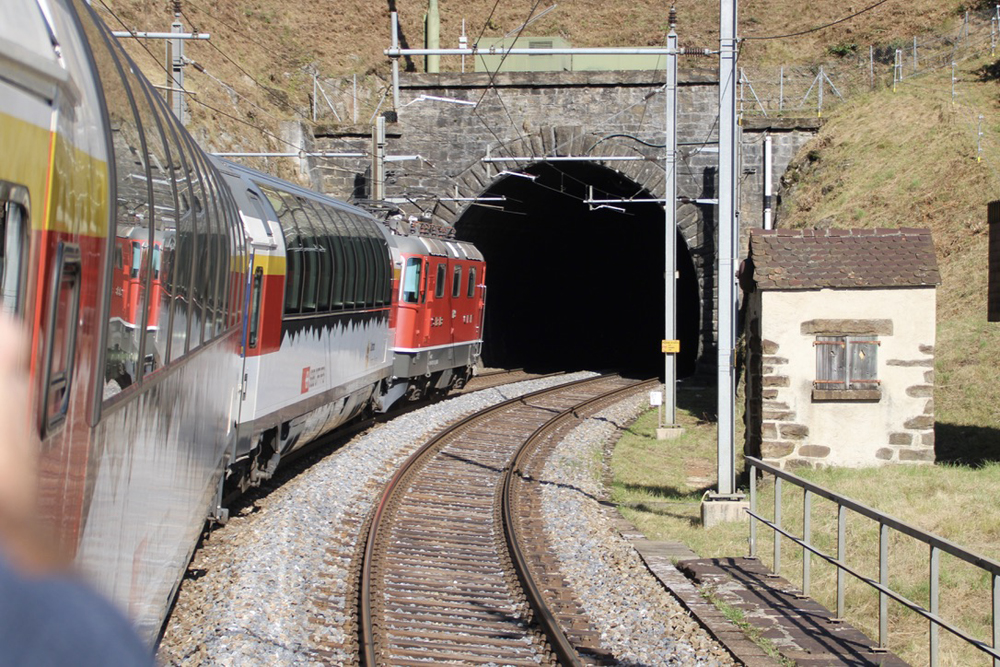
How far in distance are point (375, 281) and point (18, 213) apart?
14.1 meters

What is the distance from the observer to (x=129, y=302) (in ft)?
11.7

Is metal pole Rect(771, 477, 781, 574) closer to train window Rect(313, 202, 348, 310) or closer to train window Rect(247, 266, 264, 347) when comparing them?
train window Rect(247, 266, 264, 347)

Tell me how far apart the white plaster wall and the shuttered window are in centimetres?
9

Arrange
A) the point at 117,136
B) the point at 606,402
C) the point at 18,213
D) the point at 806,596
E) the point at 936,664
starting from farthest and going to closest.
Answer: the point at 606,402 < the point at 806,596 < the point at 936,664 < the point at 117,136 < the point at 18,213

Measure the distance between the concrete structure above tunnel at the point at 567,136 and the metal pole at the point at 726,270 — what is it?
17.2 m

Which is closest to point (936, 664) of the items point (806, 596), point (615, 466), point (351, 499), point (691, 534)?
point (806, 596)

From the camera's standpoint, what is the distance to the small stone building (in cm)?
1338

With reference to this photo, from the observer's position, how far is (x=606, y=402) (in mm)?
24203

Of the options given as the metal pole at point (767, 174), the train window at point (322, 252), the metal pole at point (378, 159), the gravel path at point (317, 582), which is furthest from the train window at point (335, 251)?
the metal pole at point (767, 174)

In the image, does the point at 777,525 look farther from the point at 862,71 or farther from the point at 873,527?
the point at 862,71

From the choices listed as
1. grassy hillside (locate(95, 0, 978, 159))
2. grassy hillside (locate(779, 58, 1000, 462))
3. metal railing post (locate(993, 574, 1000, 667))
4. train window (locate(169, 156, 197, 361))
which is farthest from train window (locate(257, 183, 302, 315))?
grassy hillside (locate(95, 0, 978, 159))

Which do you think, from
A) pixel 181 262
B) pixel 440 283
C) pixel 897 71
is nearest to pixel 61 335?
pixel 181 262

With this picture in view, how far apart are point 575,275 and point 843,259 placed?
31005 millimetres

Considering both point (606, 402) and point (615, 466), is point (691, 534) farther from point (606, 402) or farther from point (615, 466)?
point (606, 402)
